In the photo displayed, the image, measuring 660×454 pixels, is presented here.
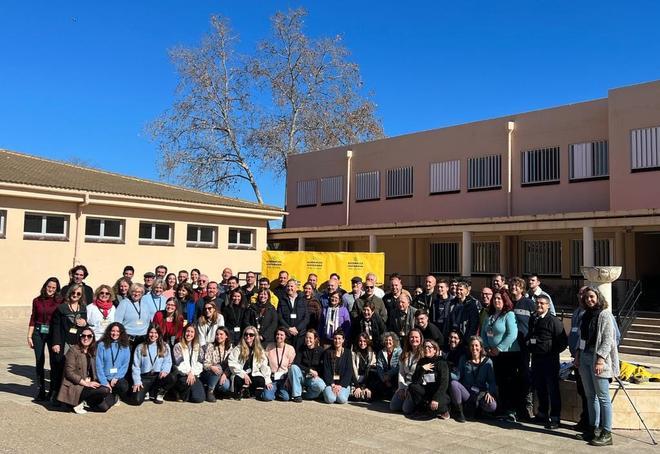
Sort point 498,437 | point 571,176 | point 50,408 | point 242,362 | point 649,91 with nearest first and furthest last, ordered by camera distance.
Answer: point 498,437, point 50,408, point 242,362, point 649,91, point 571,176

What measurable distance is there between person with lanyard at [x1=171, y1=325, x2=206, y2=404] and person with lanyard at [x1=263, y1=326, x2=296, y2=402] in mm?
941

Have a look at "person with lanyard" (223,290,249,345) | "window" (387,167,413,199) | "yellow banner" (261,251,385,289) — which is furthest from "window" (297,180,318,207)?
"person with lanyard" (223,290,249,345)

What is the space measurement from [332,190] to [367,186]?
206 centimetres

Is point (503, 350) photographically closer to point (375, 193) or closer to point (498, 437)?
point (498, 437)

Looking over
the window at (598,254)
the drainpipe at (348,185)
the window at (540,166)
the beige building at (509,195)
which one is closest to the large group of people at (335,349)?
the beige building at (509,195)

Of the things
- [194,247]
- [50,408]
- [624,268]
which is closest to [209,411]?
[50,408]

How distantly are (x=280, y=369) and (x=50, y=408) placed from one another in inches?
115

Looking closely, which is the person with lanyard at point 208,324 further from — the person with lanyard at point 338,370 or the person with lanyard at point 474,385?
the person with lanyard at point 474,385

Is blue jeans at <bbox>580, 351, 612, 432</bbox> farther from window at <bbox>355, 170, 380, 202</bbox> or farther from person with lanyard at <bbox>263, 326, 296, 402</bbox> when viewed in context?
window at <bbox>355, 170, 380, 202</bbox>

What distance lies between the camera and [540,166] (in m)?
21.3

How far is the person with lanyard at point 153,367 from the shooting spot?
846cm

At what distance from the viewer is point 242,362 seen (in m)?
9.09

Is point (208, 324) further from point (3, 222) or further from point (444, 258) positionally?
point (444, 258)

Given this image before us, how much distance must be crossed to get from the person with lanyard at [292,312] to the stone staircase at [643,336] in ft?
29.1
